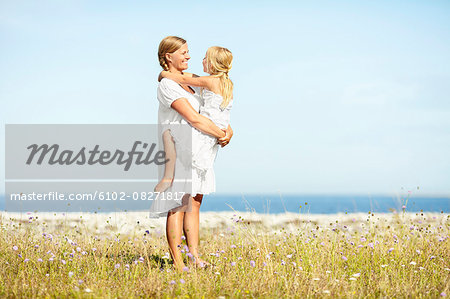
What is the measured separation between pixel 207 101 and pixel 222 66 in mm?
413

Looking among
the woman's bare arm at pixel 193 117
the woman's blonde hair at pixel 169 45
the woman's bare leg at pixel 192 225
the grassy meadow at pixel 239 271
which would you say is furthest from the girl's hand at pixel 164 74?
the grassy meadow at pixel 239 271

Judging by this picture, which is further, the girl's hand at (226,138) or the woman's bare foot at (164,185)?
the girl's hand at (226,138)

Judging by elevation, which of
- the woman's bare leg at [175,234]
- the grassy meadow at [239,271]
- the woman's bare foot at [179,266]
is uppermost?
the woman's bare leg at [175,234]

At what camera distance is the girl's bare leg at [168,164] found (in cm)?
440

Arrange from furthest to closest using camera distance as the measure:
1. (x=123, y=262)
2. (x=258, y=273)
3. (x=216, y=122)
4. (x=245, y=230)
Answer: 1. (x=245, y=230)
2. (x=123, y=262)
3. (x=216, y=122)
4. (x=258, y=273)

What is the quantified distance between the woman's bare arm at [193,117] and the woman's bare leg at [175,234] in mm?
971

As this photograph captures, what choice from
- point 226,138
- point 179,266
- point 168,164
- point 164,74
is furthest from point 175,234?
point 164,74

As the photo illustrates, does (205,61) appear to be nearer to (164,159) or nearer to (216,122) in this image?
(216,122)

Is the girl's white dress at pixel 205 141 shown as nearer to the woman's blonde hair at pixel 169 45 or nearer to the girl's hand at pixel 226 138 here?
the girl's hand at pixel 226 138

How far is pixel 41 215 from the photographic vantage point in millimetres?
11688

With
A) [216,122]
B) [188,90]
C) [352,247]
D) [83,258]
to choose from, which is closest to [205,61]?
[188,90]

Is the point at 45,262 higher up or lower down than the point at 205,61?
lower down

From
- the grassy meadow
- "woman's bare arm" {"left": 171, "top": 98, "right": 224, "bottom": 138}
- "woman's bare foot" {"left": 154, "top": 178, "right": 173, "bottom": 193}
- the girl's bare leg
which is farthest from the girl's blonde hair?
the grassy meadow

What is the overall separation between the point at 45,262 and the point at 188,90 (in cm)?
259
